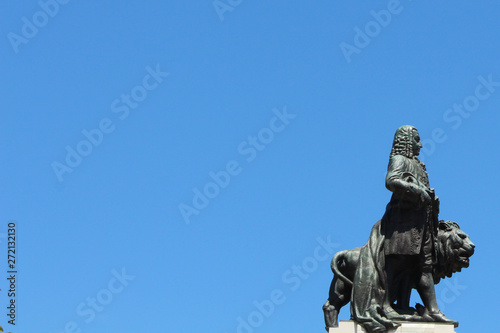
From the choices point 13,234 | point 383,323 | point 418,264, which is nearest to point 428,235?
point 418,264

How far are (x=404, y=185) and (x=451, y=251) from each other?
1.87 m

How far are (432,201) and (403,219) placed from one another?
0.73 meters

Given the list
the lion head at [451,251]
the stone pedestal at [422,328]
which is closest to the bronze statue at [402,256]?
the lion head at [451,251]

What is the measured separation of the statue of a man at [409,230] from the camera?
2177cm

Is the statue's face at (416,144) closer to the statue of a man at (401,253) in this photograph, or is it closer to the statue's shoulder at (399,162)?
the statue of a man at (401,253)

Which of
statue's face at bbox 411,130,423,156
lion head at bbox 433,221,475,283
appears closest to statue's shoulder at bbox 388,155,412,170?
statue's face at bbox 411,130,423,156

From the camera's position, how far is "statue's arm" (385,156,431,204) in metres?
21.6

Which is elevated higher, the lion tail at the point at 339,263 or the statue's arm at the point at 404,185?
the statue's arm at the point at 404,185

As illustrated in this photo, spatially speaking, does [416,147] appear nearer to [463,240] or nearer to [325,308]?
[463,240]

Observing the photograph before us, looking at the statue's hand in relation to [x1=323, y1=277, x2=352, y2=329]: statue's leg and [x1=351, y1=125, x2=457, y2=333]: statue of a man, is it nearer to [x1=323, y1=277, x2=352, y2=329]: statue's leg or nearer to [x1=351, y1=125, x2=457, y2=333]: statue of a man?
[x1=351, y1=125, x2=457, y2=333]: statue of a man

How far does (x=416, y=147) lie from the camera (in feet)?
74.0

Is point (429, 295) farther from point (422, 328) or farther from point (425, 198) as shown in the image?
point (425, 198)

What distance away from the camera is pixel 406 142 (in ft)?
73.7

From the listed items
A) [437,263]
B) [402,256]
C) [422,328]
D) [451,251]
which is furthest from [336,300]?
[451,251]
